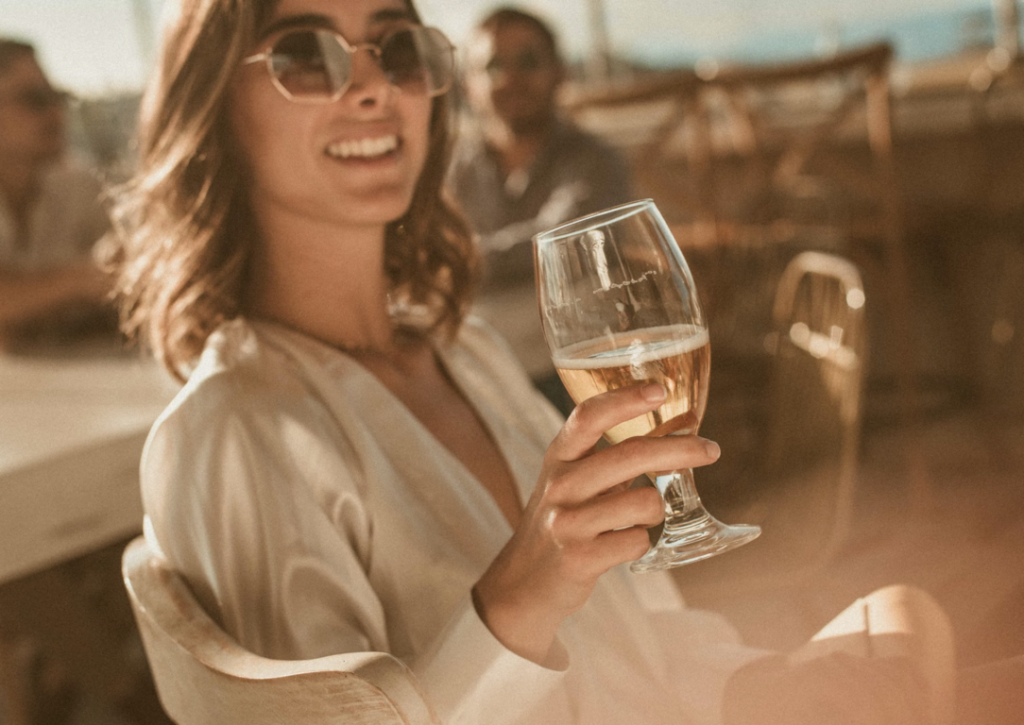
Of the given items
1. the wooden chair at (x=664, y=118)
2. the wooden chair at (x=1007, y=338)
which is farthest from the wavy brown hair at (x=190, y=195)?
the wooden chair at (x=1007, y=338)

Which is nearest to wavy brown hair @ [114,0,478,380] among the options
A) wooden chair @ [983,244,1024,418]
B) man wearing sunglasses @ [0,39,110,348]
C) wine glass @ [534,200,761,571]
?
wine glass @ [534,200,761,571]

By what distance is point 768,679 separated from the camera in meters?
0.75

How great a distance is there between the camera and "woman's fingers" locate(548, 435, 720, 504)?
53cm

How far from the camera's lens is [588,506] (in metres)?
0.55

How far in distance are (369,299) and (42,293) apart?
1167 mm

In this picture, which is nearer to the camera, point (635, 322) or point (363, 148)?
point (635, 322)

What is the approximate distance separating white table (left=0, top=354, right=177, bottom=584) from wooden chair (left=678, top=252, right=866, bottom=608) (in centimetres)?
72

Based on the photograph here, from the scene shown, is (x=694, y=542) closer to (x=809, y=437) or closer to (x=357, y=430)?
(x=357, y=430)

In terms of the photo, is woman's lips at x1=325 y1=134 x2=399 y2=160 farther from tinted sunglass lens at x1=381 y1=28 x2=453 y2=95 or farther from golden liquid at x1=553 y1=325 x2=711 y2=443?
golden liquid at x1=553 y1=325 x2=711 y2=443

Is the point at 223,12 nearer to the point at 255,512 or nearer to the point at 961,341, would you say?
the point at 255,512

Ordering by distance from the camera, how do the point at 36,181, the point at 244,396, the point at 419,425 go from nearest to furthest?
the point at 244,396 → the point at 419,425 → the point at 36,181

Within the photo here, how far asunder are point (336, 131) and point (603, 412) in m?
0.45

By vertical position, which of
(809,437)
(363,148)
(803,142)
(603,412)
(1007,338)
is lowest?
(1007,338)

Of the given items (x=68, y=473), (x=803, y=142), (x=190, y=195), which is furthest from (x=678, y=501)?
(x=803, y=142)
